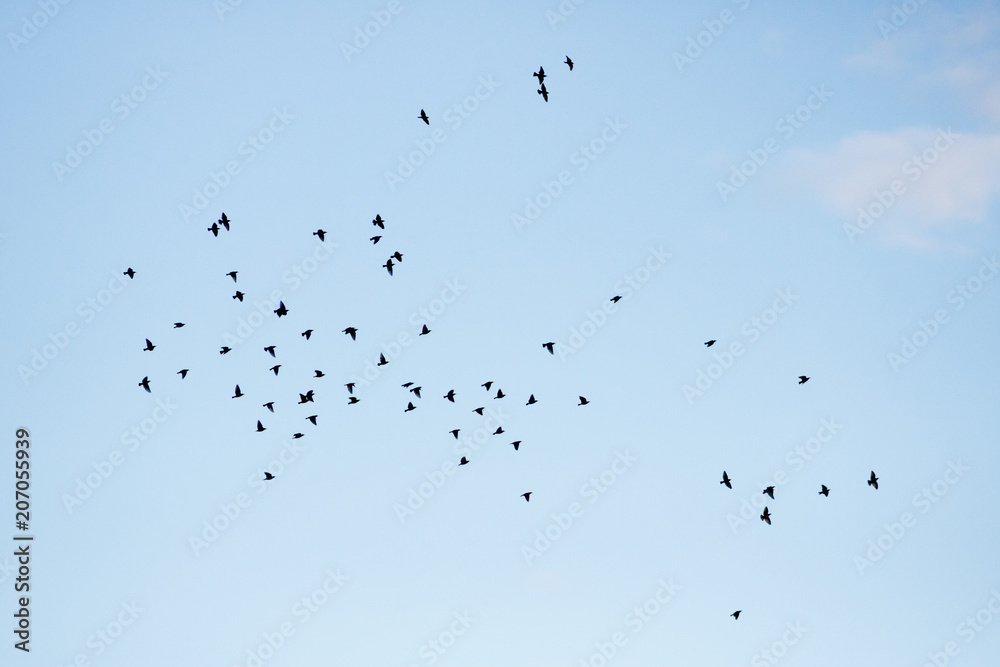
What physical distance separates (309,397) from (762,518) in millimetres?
31723

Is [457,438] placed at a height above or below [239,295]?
below

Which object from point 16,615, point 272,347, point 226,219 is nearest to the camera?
point 16,615

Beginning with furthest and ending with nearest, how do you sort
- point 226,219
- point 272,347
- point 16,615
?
point 272,347
point 226,219
point 16,615

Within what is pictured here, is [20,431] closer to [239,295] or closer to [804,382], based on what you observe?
[239,295]

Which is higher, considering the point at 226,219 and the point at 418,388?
the point at 226,219

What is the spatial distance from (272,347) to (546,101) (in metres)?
26.0

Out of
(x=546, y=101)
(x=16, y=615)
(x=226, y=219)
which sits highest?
(x=226, y=219)

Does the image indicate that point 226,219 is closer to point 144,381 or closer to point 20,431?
point 144,381

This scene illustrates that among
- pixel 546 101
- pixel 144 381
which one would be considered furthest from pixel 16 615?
pixel 546 101

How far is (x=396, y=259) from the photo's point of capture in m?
97.4

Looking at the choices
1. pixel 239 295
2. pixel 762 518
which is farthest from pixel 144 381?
pixel 762 518

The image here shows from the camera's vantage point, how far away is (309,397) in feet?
330

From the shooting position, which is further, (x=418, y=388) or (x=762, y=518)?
(x=418, y=388)

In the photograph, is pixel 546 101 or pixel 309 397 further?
pixel 309 397
